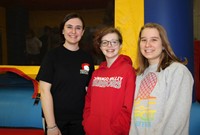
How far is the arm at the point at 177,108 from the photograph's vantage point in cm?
106

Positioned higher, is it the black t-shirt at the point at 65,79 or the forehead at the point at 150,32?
the forehead at the point at 150,32

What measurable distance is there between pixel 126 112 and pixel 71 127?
1.26 feet

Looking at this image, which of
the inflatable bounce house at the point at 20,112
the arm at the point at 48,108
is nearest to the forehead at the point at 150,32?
the arm at the point at 48,108

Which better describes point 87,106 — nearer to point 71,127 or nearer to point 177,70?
point 71,127

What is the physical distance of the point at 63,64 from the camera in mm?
1412

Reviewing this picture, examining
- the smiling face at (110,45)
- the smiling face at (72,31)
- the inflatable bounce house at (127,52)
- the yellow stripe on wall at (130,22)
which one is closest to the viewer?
the smiling face at (110,45)

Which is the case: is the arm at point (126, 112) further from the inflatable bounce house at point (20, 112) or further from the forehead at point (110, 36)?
the inflatable bounce house at point (20, 112)

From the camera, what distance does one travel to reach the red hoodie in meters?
1.24

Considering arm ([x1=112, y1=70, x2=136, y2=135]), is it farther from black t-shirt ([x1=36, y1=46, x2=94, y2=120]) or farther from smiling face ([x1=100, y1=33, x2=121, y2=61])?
black t-shirt ([x1=36, y1=46, x2=94, y2=120])

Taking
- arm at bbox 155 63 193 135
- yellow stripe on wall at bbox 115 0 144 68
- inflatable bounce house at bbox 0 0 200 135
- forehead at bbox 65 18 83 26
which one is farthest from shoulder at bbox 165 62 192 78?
yellow stripe on wall at bbox 115 0 144 68

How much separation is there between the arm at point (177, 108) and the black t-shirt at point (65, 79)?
0.51 metres

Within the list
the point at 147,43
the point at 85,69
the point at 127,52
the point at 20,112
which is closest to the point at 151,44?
the point at 147,43

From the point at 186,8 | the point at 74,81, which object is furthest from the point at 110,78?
the point at 186,8

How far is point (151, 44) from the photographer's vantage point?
3.90 feet
